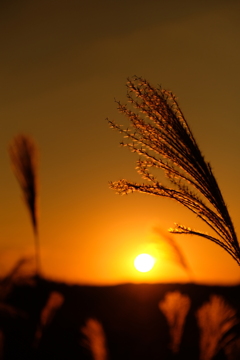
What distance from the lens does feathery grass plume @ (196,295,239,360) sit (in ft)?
9.82

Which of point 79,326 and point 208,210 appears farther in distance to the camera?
point 79,326

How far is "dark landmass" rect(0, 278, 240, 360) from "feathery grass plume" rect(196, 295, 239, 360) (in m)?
0.24

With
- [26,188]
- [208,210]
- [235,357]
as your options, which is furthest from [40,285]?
[235,357]

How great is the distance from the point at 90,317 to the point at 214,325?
87 centimetres

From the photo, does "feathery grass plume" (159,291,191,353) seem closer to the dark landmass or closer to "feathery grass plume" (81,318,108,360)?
the dark landmass

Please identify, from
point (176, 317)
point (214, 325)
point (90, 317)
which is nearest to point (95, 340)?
point (90, 317)

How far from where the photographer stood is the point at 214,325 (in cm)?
299

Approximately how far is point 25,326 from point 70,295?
565 millimetres

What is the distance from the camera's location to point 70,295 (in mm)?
3469

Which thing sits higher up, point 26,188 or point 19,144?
point 19,144

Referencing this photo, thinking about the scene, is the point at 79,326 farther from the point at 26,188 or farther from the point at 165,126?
the point at 165,126

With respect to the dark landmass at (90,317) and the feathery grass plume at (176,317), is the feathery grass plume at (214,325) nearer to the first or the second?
the feathery grass plume at (176,317)

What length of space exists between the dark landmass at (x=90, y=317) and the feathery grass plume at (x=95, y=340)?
0.03 metres

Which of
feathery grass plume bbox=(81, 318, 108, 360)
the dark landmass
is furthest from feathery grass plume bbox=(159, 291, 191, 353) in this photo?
feathery grass plume bbox=(81, 318, 108, 360)
